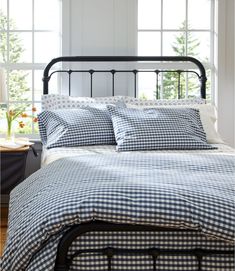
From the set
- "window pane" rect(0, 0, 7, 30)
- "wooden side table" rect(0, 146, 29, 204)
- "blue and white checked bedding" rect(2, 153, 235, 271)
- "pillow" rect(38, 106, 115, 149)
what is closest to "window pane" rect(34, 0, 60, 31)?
"window pane" rect(0, 0, 7, 30)

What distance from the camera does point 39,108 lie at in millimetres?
4516

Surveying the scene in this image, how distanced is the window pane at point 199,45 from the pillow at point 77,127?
125cm

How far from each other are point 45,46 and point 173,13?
1140mm

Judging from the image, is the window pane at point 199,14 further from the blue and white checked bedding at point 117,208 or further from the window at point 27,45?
the blue and white checked bedding at point 117,208

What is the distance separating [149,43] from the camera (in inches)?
179

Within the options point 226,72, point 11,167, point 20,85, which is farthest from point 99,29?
point 11,167

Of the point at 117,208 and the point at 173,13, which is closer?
the point at 117,208

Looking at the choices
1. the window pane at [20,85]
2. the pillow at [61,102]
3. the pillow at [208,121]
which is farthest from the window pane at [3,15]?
the pillow at [208,121]

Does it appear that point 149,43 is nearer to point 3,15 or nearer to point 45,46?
point 45,46

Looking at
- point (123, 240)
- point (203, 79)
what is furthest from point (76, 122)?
point (123, 240)

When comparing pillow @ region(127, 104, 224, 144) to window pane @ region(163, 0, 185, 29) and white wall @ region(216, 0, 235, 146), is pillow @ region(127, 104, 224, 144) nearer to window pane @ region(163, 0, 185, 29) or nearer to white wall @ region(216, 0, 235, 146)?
white wall @ region(216, 0, 235, 146)

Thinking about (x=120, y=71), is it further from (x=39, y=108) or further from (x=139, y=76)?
(x=39, y=108)

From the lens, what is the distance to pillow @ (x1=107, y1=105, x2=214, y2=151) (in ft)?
11.2

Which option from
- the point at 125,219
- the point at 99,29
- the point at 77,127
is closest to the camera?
the point at 125,219
